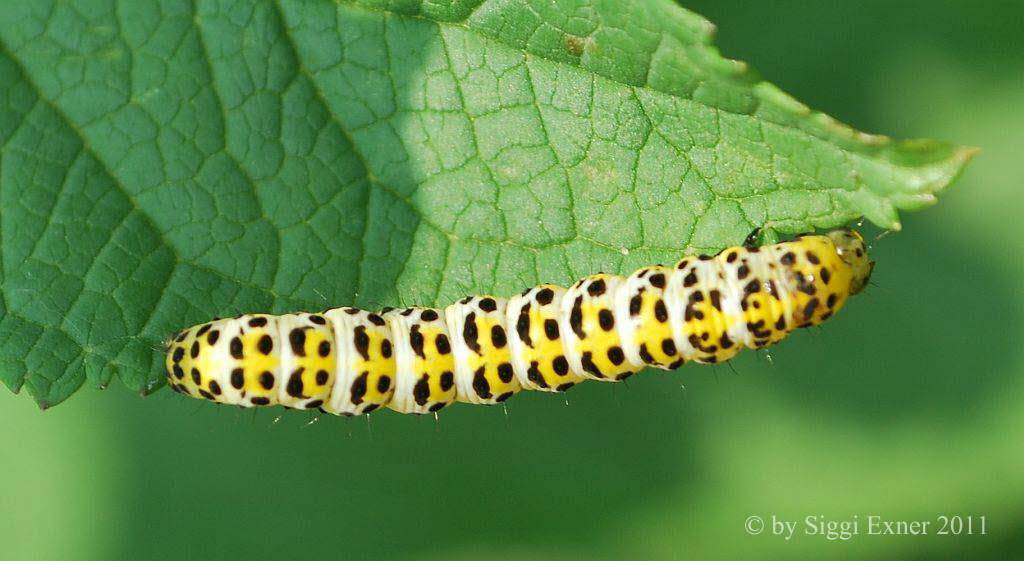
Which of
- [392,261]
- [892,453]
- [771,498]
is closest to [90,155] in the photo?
[392,261]

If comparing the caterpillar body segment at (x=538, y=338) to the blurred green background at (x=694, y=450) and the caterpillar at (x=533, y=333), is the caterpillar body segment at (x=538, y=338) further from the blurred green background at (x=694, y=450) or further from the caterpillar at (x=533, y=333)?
Result: the blurred green background at (x=694, y=450)

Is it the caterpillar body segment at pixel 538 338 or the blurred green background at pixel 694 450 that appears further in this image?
the blurred green background at pixel 694 450

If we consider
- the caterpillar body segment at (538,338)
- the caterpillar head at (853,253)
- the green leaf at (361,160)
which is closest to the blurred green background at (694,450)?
the caterpillar body segment at (538,338)

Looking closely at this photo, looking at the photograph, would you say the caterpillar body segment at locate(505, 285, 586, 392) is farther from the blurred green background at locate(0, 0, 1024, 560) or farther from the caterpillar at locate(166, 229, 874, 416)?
the blurred green background at locate(0, 0, 1024, 560)

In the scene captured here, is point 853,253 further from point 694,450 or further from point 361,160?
point 694,450

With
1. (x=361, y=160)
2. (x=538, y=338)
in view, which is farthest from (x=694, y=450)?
(x=361, y=160)

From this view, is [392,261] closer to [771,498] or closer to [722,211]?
[722,211]

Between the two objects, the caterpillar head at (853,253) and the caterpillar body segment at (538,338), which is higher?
the caterpillar head at (853,253)

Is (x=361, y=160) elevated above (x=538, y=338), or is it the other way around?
(x=361, y=160)

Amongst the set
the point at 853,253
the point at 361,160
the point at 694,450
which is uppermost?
the point at 853,253
